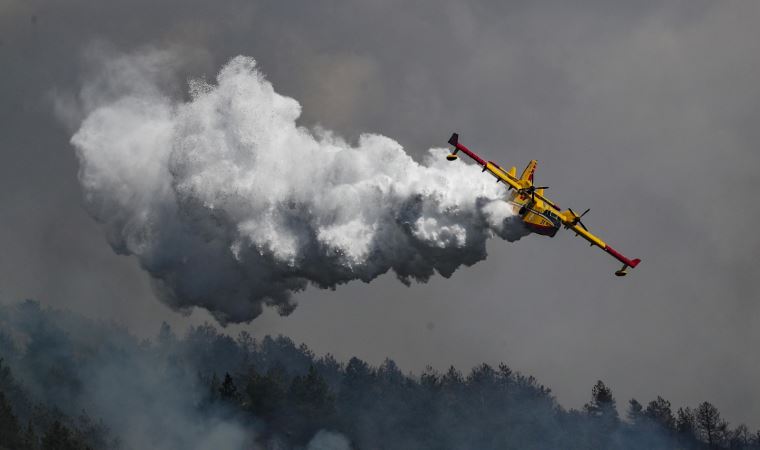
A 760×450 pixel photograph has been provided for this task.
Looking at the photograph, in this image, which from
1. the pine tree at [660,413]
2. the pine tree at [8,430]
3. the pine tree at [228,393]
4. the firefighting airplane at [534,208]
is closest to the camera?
the firefighting airplane at [534,208]

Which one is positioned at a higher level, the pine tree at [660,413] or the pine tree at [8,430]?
the pine tree at [660,413]

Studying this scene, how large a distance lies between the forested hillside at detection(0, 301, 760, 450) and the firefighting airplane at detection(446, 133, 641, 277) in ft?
109

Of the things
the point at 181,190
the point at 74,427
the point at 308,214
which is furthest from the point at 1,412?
the point at 308,214

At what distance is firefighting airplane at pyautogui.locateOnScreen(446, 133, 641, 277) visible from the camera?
7212 centimetres

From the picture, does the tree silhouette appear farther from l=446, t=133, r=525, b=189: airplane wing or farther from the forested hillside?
l=446, t=133, r=525, b=189: airplane wing

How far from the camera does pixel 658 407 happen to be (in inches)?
5728

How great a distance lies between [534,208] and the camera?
72312 millimetres

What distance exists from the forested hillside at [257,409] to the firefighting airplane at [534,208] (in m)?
33.3

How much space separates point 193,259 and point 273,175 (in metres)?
8.82

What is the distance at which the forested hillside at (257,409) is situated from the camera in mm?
101000

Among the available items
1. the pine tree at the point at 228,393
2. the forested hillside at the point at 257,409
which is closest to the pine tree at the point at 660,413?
the forested hillside at the point at 257,409

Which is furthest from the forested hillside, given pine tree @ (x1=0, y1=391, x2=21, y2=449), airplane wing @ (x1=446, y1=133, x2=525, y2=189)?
airplane wing @ (x1=446, y1=133, x2=525, y2=189)

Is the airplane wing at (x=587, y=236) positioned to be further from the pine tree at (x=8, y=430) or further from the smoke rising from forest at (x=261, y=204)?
the pine tree at (x=8, y=430)

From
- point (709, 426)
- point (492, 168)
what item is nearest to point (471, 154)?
point (492, 168)
